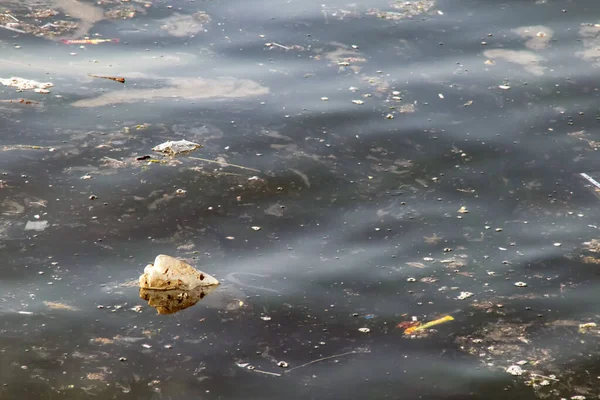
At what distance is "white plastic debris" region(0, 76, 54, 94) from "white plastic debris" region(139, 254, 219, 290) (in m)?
1.34

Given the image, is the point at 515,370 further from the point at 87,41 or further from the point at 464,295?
the point at 87,41

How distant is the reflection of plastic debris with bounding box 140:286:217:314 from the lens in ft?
8.57

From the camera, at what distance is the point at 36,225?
2.90 meters

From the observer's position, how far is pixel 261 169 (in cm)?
323

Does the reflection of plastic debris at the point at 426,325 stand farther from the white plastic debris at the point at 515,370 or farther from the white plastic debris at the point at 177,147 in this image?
the white plastic debris at the point at 177,147

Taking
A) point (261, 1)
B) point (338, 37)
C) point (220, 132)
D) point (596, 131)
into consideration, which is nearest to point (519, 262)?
point (596, 131)

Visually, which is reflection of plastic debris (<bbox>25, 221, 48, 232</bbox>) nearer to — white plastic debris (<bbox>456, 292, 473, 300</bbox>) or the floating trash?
white plastic debris (<bbox>456, 292, 473, 300</bbox>)

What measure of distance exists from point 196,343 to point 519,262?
108cm

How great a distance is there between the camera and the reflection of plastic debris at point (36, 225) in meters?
2.89

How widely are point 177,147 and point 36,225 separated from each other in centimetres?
67

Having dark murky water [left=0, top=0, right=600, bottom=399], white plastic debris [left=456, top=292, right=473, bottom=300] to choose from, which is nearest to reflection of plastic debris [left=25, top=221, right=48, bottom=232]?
dark murky water [left=0, top=0, right=600, bottom=399]

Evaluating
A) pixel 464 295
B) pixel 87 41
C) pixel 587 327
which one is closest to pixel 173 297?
pixel 464 295

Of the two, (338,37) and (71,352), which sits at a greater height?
(338,37)

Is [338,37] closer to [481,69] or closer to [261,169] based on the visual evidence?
[481,69]
